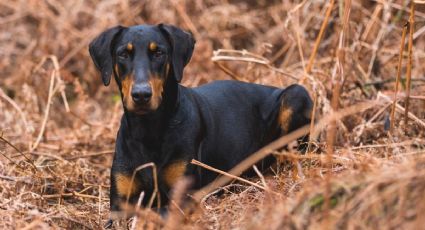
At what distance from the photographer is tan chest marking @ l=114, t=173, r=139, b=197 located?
5.00 meters

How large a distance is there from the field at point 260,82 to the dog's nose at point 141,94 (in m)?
0.64

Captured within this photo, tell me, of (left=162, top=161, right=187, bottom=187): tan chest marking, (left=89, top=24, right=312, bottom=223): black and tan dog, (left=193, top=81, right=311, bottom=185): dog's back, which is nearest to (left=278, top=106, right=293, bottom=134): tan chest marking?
(left=193, top=81, right=311, bottom=185): dog's back

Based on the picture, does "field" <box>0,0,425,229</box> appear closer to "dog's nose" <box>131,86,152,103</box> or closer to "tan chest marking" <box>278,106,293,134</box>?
"tan chest marking" <box>278,106,293,134</box>

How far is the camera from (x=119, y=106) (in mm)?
8062

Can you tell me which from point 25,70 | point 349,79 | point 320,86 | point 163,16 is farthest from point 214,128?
point 163,16

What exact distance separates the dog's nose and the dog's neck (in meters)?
0.38

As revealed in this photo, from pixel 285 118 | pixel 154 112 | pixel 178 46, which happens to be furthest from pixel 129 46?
pixel 285 118

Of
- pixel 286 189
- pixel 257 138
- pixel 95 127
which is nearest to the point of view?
pixel 286 189

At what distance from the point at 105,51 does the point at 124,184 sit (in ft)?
2.94

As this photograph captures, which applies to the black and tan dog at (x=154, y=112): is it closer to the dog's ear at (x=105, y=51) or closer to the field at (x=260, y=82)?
the dog's ear at (x=105, y=51)

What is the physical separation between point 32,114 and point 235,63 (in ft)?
10.2

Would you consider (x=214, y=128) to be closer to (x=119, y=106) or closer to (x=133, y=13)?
(x=119, y=106)

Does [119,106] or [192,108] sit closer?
[192,108]

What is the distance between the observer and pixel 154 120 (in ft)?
16.7
